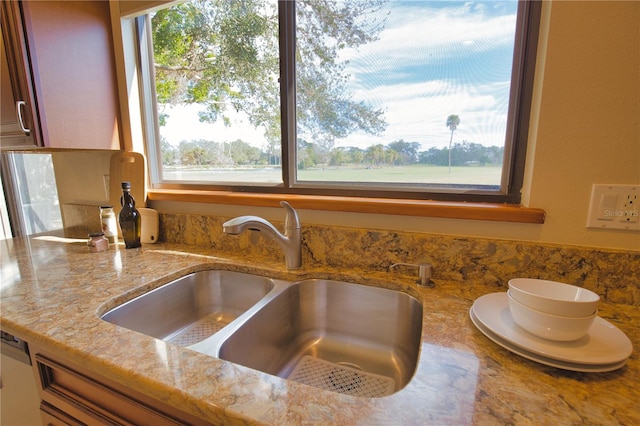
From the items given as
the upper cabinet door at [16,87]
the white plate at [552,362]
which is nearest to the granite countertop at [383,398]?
the white plate at [552,362]

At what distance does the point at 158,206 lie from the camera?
4.37 feet

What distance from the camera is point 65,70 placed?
112 cm

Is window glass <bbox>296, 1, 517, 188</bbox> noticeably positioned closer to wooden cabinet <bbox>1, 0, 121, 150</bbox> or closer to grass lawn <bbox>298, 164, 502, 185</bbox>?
grass lawn <bbox>298, 164, 502, 185</bbox>

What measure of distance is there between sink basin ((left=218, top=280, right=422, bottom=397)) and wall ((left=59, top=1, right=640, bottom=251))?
1.32ft

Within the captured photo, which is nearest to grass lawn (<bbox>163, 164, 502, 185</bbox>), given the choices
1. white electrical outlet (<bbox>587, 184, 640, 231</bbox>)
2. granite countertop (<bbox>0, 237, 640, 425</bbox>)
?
white electrical outlet (<bbox>587, 184, 640, 231</bbox>)

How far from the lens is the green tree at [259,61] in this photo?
39.4 inches

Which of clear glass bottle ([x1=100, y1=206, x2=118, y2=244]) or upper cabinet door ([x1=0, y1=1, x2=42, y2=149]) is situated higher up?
upper cabinet door ([x1=0, y1=1, x2=42, y2=149])

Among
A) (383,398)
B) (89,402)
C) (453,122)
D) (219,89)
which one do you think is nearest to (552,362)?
(383,398)

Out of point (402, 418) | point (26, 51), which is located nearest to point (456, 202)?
point (402, 418)

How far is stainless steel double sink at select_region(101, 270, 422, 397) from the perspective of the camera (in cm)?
75

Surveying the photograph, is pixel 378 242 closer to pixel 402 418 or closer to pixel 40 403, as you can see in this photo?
pixel 402 418

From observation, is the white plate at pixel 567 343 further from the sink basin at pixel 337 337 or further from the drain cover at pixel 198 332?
the drain cover at pixel 198 332

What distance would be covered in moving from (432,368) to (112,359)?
22.2 inches

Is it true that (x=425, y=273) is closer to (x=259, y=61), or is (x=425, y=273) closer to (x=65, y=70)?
(x=259, y=61)
